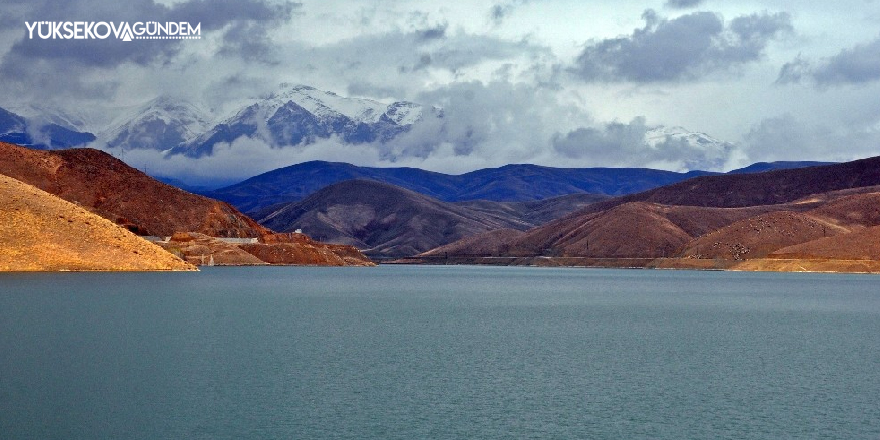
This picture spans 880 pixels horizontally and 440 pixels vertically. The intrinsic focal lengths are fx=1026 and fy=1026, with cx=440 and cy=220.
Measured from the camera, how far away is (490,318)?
7638 cm

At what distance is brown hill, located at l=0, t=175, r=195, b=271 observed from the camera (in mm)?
129125

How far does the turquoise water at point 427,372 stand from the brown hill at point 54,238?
50.5 m

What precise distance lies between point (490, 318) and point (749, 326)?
60.6ft

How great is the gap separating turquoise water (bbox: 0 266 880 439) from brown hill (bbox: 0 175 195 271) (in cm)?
5053

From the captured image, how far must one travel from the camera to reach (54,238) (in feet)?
440

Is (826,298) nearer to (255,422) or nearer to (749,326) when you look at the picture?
(749,326)

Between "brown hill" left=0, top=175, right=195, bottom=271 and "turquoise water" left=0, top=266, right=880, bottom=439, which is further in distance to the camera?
"brown hill" left=0, top=175, right=195, bottom=271

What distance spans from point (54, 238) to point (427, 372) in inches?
4020

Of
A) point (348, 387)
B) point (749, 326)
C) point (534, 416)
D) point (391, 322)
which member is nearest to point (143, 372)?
Answer: point (348, 387)

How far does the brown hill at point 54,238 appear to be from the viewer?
129125 mm

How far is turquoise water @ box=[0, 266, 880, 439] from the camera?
33.7m

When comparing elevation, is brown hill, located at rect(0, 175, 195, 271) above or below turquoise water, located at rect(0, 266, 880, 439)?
above

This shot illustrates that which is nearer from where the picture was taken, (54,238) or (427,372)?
(427,372)

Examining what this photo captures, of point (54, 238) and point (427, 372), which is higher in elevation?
point (54, 238)
